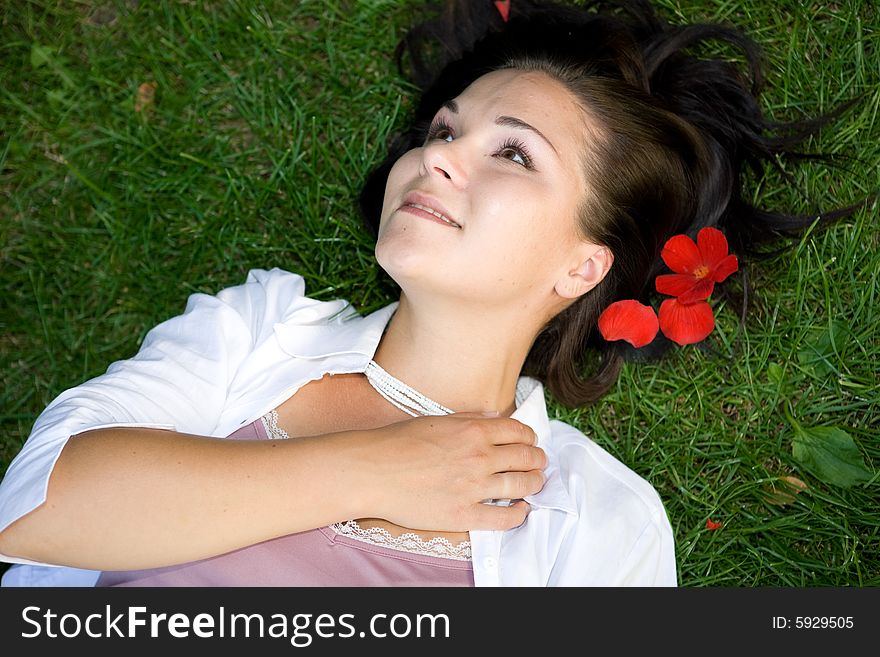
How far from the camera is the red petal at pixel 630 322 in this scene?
10.3 ft

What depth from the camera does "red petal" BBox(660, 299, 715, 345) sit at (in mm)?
3189

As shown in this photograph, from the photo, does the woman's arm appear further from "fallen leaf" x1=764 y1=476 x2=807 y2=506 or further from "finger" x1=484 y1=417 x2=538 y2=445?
"fallen leaf" x1=764 y1=476 x2=807 y2=506

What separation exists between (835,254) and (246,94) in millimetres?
2594

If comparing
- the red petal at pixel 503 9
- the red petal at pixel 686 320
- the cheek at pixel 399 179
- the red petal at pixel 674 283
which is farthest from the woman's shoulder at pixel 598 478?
the red petal at pixel 503 9

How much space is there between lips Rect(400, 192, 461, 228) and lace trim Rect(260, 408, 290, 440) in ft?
2.85

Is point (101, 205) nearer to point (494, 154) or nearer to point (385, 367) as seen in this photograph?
point (385, 367)

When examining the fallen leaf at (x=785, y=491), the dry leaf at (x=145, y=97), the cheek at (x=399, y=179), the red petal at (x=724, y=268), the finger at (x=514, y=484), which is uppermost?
the dry leaf at (x=145, y=97)

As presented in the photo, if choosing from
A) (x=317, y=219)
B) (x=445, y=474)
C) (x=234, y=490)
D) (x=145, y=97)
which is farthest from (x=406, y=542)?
(x=145, y=97)

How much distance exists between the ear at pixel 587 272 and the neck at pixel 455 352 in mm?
200

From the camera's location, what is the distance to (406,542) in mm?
2748

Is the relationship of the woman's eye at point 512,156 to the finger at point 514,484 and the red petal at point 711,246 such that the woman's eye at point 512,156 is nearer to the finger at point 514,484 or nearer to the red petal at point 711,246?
the red petal at point 711,246

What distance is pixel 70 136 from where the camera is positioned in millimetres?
3793

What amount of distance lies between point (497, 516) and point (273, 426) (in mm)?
829
